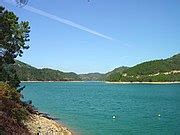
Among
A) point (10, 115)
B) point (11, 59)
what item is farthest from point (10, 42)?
point (10, 115)

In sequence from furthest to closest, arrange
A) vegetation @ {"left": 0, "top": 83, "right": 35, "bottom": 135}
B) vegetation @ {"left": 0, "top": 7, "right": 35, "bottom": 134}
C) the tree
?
the tree → vegetation @ {"left": 0, "top": 7, "right": 35, "bottom": 134} → vegetation @ {"left": 0, "top": 83, "right": 35, "bottom": 135}

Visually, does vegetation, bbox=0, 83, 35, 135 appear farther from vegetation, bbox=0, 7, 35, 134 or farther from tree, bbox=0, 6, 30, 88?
tree, bbox=0, 6, 30, 88

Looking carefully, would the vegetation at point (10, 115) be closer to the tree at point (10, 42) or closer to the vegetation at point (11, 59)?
the vegetation at point (11, 59)

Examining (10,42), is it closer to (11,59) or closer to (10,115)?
(11,59)

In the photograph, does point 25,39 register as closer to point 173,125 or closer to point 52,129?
point 52,129

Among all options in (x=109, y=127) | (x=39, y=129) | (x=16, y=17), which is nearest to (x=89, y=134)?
(x=109, y=127)

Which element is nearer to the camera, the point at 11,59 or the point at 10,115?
the point at 10,115

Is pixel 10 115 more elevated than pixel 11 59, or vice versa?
pixel 11 59

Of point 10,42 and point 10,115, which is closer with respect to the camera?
point 10,115

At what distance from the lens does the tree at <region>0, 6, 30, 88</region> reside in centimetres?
3561

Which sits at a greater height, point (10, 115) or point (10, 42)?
point (10, 42)

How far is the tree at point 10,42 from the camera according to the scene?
35.6 metres

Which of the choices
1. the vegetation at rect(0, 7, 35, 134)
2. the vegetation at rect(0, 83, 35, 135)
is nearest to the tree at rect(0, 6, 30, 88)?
the vegetation at rect(0, 7, 35, 134)

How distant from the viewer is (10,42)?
3988 cm
